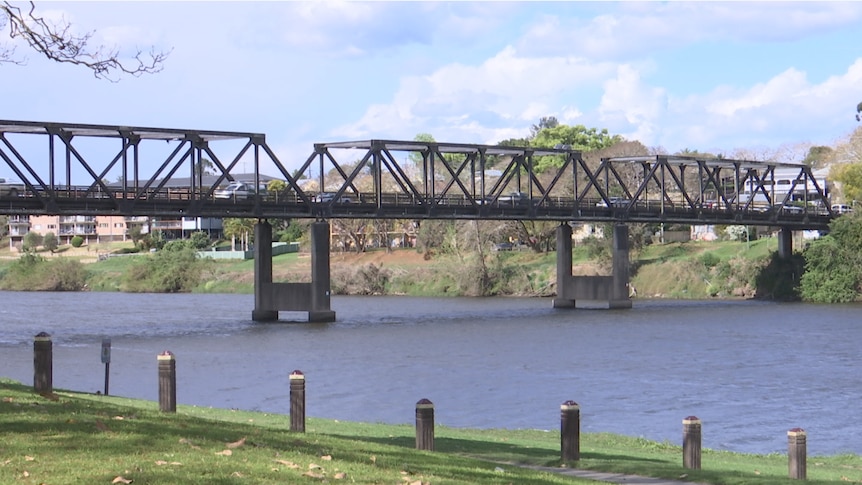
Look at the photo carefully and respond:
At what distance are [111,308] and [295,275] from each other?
3192 centimetres

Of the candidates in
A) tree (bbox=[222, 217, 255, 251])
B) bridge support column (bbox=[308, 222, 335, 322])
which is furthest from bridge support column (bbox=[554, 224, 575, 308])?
tree (bbox=[222, 217, 255, 251])

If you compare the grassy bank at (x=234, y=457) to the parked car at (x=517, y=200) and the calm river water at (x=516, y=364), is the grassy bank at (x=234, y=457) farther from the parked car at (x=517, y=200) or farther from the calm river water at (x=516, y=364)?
the parked car at (x=517, y=200)

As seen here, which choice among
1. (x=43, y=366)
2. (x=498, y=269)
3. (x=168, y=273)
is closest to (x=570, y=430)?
(x=43, y=366)

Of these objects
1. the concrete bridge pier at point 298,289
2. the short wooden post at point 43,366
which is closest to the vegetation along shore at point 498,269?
the concrete bridge pier at point 298,289

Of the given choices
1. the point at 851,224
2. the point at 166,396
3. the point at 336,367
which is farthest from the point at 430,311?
the point at 166,396

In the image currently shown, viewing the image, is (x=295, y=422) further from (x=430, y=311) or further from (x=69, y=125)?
(x=430, y=311)

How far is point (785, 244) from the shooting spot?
11569cm

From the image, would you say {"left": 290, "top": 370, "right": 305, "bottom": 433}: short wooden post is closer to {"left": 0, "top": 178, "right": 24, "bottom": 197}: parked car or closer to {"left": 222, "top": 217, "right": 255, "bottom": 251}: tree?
{"left": 0, "top": 178, "right": 24, "bottom": 197}: parked car

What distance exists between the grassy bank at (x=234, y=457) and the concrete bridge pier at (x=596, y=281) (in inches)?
2914

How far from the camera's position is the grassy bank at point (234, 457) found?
54.2ft

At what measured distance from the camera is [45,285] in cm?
15775

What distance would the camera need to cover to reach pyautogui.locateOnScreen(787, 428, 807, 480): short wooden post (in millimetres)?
22969

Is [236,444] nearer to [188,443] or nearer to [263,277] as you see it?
[188,443]

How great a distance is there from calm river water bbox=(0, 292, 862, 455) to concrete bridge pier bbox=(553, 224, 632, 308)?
4.35 metres
